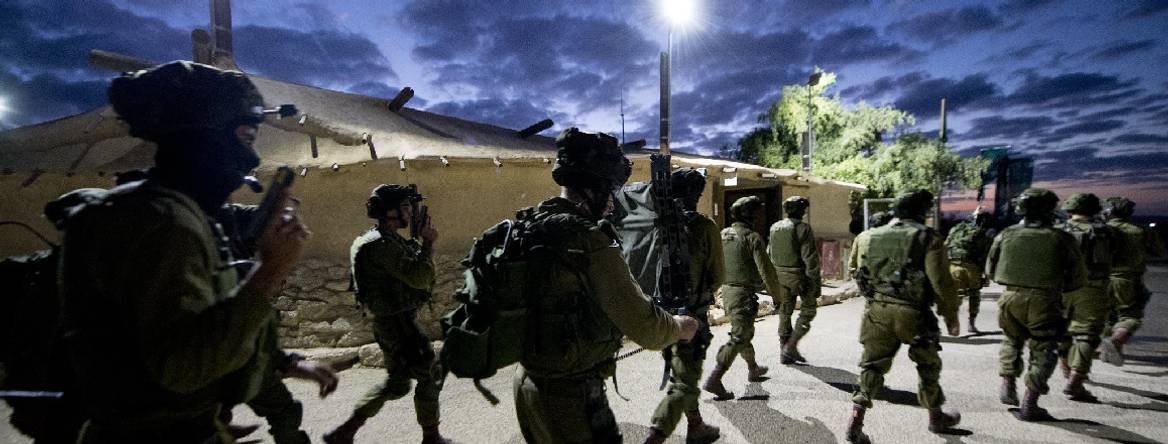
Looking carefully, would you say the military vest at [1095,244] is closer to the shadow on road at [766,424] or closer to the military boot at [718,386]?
the shadow on road at [766,424]

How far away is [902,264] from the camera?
3.67 meters

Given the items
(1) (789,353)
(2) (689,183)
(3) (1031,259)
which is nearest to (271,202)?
(2) (689,183)

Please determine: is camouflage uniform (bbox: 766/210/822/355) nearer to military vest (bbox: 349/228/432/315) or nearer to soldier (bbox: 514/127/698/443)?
military vest (bbox: 349/228/432/315)

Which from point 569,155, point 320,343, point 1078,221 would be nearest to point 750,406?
point 569,155

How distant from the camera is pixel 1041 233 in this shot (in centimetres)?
411

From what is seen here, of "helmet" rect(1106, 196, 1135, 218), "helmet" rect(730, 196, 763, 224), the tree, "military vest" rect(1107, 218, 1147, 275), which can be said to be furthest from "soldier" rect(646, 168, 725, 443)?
the tree

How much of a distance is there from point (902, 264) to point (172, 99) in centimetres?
435

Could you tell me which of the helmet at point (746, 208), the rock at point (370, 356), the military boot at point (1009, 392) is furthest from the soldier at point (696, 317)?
the rock at point (370, 356)

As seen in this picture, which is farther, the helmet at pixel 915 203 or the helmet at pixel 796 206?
the helmet at pixel 796 206

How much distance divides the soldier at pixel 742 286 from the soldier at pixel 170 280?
4038 millimetres

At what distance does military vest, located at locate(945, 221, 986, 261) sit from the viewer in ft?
25.1

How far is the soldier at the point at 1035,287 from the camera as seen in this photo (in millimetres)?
4012

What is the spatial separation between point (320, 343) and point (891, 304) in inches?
257

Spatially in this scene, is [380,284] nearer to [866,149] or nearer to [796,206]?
[796,206]
